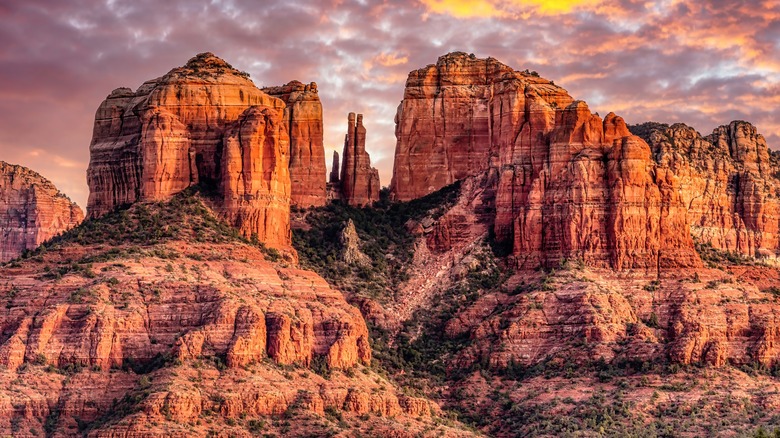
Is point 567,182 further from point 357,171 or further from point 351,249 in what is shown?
point 357,171

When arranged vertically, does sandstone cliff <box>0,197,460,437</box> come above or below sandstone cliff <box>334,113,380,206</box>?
below

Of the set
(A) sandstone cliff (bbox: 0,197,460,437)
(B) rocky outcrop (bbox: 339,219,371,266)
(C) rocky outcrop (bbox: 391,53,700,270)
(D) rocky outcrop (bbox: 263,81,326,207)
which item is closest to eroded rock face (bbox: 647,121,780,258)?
(C) rocky outcrop (bbox: 391,53,700,270)

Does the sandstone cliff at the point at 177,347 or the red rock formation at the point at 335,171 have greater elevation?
the red rock formation at the point at 335,171

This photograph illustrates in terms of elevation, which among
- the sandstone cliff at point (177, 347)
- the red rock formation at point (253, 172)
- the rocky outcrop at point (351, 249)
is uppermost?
the red rock formation at point (253, 172)

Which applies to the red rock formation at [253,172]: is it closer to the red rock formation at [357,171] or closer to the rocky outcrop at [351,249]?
the rocky outcrop at [351,249]

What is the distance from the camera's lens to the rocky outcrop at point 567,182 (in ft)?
540

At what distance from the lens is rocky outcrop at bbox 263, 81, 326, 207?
176500 millimetres

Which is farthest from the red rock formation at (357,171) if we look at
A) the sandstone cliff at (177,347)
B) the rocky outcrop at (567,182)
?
the sandstone cliff at (177,347)

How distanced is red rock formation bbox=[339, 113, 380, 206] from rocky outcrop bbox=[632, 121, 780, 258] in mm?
21490

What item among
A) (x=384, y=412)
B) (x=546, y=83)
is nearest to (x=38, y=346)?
(x=384, y=412)

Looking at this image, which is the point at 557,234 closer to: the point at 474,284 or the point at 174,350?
the point at 474,284

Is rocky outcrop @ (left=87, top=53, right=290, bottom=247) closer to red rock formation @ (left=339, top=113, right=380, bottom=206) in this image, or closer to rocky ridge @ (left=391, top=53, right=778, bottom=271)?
red rock formation @ (left=339, top=113, right=380, bottom=206)

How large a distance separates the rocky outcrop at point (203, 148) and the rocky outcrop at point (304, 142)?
19.1 ft

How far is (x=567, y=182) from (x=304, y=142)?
70.8ft
